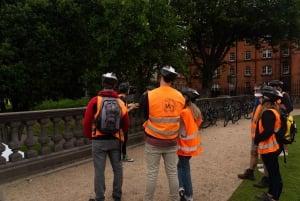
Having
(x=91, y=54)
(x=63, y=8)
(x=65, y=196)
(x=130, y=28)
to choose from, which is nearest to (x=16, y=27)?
(x=63, y=8)

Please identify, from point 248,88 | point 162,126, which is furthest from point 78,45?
point 248,88

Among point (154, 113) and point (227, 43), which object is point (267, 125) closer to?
point (154, 113)

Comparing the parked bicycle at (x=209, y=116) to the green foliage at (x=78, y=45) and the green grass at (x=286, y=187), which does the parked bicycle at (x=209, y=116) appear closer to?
the green foliage at (x=78, y=45)

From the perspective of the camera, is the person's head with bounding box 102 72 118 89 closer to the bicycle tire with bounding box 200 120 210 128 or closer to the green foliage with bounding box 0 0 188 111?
the green foliage with bounding box 0 0 188 111

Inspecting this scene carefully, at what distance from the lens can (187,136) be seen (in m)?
5.87

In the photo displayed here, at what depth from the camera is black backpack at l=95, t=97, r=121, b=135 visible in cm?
554

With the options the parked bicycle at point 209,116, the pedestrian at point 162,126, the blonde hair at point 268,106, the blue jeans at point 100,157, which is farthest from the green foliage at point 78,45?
the pedestrian at point 162,126

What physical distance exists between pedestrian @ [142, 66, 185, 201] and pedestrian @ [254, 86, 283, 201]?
1.33 m

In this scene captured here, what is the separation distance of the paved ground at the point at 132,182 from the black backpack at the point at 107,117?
139 cm

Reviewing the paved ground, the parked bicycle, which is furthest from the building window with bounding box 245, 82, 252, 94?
the paved ground

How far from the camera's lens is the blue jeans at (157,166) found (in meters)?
5.33

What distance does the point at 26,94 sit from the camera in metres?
21.8

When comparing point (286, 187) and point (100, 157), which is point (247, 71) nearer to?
point (286, 187)

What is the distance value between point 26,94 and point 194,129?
17.7m
